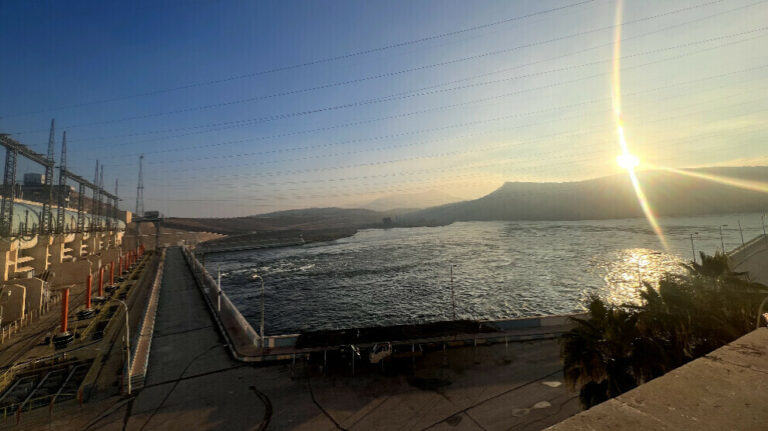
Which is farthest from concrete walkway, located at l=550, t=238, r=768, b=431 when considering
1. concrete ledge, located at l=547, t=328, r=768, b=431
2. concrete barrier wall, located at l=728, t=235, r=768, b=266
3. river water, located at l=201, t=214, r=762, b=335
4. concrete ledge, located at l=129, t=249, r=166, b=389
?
concrete barrier wall, located at l=728, t=235, r=768, b=266

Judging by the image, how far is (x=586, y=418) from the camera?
3.02m

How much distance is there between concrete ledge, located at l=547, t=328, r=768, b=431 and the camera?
2.89 metres

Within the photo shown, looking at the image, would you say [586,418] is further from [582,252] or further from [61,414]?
[582,252]

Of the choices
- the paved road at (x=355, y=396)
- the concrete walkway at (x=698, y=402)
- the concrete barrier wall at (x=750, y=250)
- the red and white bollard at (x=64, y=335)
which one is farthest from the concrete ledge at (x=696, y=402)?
the concrete barrier wall at (x=750, y=250)

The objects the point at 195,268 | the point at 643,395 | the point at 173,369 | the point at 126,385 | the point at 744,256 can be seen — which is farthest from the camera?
the point at 195,268

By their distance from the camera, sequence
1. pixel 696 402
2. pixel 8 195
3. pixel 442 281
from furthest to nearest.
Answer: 1. pixel 442 281
2. pixel 8 195
3. pixel 696 402

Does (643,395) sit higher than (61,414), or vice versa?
(643,395)

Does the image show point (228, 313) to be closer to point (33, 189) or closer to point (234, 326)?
point (234, 326)

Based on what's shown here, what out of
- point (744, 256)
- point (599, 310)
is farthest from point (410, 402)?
point (744, 256)

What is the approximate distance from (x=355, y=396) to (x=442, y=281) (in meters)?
61.5

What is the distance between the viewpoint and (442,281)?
8138 centimetres

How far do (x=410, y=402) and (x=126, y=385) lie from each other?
2164 centimetres

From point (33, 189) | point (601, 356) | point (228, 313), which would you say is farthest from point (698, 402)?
point (33, 189)

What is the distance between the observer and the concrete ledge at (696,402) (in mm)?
2887
